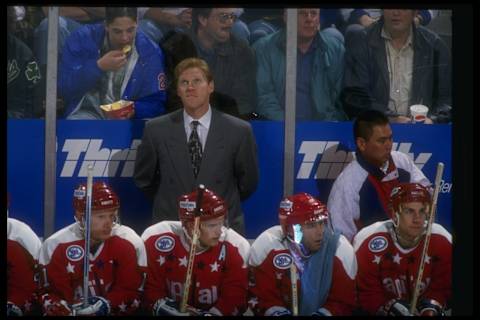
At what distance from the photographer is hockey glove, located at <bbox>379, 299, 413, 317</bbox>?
8930 millimetres

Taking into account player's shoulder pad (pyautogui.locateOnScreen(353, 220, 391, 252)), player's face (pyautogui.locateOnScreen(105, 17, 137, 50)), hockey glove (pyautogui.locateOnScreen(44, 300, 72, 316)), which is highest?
player's face (pyautogui.locateOnScreen(105, 17, 137, 50))

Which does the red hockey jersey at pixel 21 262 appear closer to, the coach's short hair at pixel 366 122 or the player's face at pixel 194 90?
the player's face at pixel 194 90

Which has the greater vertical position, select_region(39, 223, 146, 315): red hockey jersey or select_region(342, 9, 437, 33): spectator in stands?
select_region(342, 9, 437, 33): spectator in stands

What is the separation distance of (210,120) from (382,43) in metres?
1.03

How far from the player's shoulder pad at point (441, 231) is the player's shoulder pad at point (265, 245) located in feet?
2.73

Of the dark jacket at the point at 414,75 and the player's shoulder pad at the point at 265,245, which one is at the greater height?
the dark jacket at the point at 414,75

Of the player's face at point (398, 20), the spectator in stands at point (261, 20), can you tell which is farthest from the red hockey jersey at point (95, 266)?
the player's face at point (398, 20)

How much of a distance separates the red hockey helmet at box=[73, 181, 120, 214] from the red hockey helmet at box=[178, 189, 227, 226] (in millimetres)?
376

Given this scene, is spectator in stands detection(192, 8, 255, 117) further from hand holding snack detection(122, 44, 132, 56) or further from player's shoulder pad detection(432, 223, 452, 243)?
player's shoulder pad detection(432, 223, 452, 243)

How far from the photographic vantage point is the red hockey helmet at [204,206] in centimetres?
881

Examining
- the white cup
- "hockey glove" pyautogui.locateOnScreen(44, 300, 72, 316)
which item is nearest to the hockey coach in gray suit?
"hockey glove" pyautogui.locateOnScreen(44, 300, 72, 316)

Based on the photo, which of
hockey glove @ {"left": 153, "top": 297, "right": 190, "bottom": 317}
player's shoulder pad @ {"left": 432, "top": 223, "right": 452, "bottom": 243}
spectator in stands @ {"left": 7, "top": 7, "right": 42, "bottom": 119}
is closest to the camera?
spectator in stands @ {"left": 7, "top": 7, "right": 42, "bottom": 119}

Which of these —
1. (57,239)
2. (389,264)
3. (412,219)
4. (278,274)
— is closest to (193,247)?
(278,274)

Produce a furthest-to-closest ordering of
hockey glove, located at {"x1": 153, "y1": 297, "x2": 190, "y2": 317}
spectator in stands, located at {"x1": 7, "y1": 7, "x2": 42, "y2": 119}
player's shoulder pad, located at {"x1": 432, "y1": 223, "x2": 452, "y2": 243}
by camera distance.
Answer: player's shoulder pad, located at {"x1": 432, "y1": 223, "x2": 452, "y2": 243} → hockey glove, located at {"x1": 153, "y1": 297, "x2": 190, "y2": 317} → spectator in stands, located at {"x1": 7, "y1": 7, "x2": 42, "y2": 119}
